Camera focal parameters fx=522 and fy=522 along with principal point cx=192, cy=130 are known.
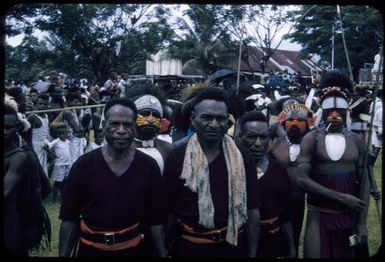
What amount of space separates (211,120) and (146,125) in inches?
36.3

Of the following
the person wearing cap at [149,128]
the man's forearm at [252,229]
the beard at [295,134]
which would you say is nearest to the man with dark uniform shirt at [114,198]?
the man's forearm at [252,229]

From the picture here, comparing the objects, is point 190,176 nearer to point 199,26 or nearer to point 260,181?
point 260,181

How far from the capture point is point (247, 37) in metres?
26.1

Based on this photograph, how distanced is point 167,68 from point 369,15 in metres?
22.9

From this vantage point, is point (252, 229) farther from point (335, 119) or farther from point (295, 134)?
point (295, 134)

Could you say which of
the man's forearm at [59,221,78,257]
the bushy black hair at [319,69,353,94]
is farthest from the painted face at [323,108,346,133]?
the man's forearm at [59,221,78,257]

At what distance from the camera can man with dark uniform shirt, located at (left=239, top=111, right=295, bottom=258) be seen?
4.09m

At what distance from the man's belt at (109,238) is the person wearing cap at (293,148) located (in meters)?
1.97

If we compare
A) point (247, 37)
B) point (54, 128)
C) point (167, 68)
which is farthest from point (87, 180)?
point (167, 68)

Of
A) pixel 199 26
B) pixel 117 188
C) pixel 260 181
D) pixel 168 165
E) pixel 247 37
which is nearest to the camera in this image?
pixel 117 188

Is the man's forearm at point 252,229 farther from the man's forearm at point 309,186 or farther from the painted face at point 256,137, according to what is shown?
the man's forearm at point 309,186

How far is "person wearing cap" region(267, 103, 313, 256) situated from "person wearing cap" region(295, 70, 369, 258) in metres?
0.40

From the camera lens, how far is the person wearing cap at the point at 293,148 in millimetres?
4973

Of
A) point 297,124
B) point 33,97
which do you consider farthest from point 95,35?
point 297,124
